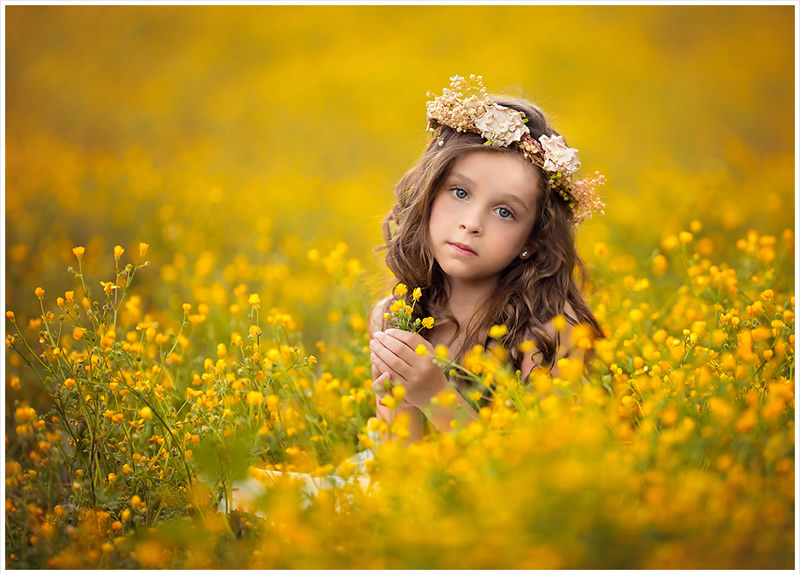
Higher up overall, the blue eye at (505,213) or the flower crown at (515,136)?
the flower crown at (515,136)

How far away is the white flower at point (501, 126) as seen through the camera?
2.33 metres

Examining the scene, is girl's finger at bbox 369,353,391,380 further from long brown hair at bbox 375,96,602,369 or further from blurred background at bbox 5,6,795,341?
blurred background at bbox 5,6,795,341

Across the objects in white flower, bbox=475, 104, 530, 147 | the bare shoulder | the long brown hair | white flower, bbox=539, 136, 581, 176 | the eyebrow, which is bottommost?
the bare shoulder

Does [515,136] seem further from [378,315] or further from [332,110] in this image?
A: [332,110]

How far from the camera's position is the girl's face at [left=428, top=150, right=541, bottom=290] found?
7.45ft

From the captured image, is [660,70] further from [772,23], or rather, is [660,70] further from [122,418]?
[122,418]

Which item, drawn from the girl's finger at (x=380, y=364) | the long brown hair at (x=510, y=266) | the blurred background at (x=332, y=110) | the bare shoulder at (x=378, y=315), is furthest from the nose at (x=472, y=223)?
the blurred background at (x=332, y=110)

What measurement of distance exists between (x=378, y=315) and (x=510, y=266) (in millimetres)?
562

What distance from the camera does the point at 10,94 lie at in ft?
23.5

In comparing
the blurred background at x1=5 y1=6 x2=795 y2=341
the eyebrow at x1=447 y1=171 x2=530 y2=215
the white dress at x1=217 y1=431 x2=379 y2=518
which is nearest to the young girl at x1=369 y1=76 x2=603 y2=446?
the eyebrow at x1=447 y1=171 x2=530 y2=215

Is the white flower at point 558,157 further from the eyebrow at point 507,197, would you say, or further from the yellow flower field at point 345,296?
the yellow flower field at point 345,296

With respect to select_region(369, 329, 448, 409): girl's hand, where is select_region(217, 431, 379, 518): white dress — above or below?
below

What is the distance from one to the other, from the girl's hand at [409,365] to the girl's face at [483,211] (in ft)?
1.08

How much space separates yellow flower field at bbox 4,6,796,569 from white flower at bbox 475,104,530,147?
62cm
